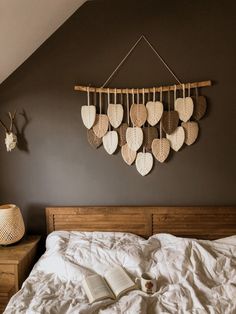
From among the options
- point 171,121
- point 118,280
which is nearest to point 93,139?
point 171,121

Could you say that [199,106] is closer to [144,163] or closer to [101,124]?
[144,163]

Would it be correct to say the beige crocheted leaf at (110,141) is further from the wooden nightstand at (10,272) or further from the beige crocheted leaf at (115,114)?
the wooden nightstand at (10,272)

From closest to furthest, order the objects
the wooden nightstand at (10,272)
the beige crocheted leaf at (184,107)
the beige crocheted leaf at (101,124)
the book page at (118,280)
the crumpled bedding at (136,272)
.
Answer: the crumpled bedding at (136,272) → the book page at (118,280) → the wooden nightstand at (10,272) → the beige crocheted leaf at (184,107) → the beige crocheted leaf at (101,124)

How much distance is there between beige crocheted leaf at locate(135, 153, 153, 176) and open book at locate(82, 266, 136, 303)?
2.67ft

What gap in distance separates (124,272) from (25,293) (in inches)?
23.6

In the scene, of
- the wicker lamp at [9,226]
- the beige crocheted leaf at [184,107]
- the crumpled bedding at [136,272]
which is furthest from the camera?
the beige crocheted leaf at [184,107]

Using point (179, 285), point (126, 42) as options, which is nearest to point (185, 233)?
point (179, 285)

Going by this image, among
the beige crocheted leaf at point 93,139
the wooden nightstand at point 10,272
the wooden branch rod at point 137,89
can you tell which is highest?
the wooden branch rod at point 137,89

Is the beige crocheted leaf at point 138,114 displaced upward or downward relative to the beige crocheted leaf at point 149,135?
upward

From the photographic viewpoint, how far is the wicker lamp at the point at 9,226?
2.14 metres

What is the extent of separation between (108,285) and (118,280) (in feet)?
0.24

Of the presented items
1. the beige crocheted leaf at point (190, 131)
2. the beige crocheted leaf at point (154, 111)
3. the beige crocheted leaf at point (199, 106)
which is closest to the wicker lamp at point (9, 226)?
the beige crocheted leaf at point (154, 111)

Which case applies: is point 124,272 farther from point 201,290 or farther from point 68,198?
point 68,198

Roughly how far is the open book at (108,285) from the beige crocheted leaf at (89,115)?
1.13 metres
